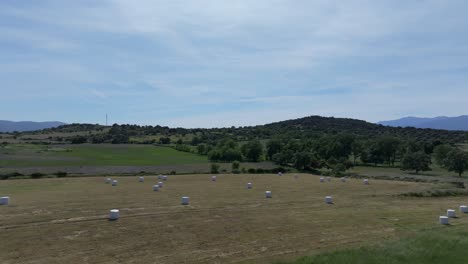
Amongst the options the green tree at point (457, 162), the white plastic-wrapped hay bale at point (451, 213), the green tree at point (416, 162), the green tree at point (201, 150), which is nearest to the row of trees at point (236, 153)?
the green tree at point (201, 150)

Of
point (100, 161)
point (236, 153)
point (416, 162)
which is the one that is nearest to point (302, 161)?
point (416, 162)

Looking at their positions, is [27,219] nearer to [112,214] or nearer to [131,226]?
[112,214]

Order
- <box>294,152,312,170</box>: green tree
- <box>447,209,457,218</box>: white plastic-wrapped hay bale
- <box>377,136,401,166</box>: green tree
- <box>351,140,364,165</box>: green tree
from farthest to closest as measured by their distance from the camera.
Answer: <box>351,140,364,165</box>: green tree → <box>377,136,401,166</box>: green tree → <box>294,152,312,170</box>: green tree → <box>447,209,457,218</box>: white plastic-wrapped hay bale

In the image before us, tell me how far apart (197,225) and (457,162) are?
233ft

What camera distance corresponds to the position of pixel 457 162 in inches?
3041

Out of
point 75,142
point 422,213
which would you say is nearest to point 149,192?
point 422,213

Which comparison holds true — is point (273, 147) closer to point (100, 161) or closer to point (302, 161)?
point (302, 161)

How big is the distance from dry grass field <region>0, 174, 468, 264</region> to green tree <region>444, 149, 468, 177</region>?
47341mm

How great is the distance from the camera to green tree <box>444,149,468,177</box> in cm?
7700

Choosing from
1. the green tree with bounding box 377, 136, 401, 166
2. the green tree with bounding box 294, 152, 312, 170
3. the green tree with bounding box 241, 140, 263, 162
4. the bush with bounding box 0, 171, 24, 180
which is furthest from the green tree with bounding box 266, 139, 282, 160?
the bush with bounding box 0, 171, 24, 180

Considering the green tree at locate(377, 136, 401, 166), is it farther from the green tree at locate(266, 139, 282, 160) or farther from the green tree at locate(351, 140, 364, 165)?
the green tree at locate(266, 139, 282, 160)

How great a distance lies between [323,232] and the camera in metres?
21.3

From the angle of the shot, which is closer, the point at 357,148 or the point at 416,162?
the point at 416,162

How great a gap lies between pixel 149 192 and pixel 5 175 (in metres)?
25.0
